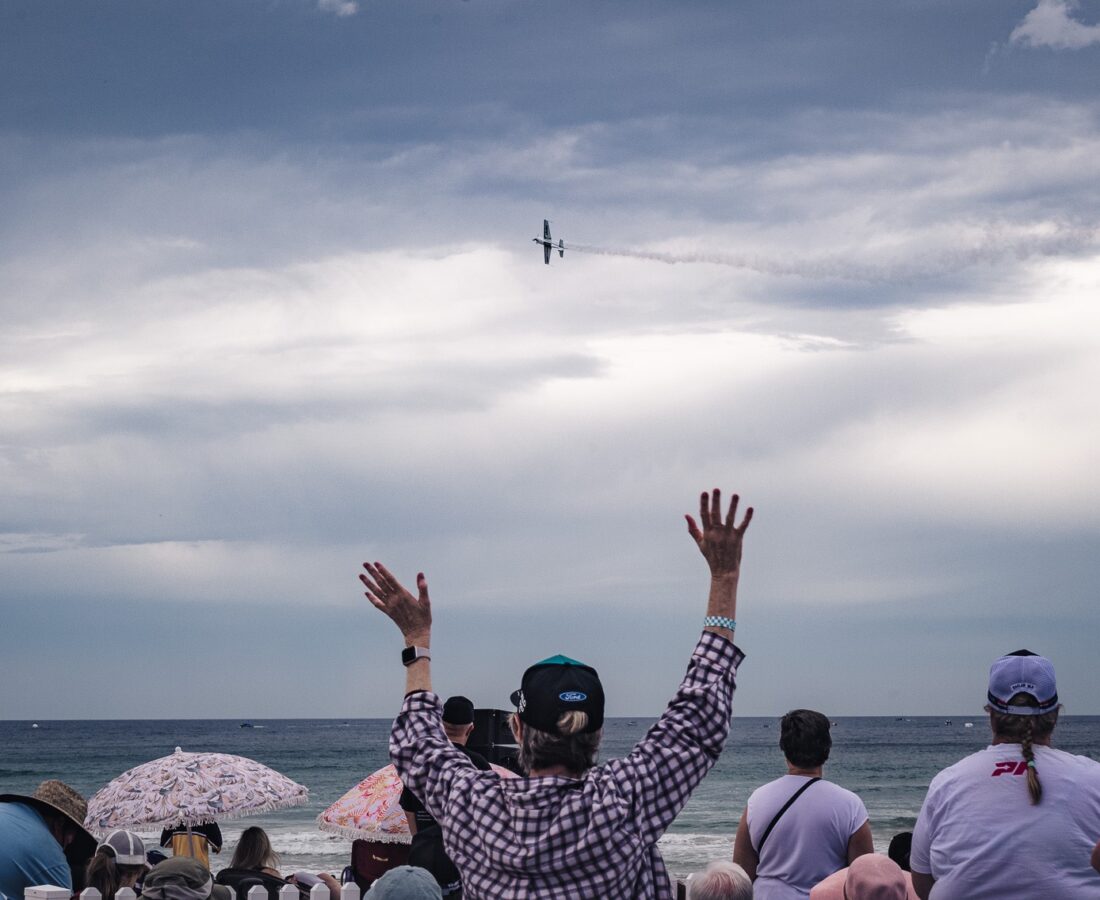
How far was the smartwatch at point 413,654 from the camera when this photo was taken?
304cm

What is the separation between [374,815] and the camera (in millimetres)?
6996

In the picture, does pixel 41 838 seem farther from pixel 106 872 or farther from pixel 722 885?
pixel 722 885

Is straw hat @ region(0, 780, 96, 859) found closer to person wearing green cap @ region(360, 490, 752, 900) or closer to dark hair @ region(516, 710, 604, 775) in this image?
person wearing green cap @ region(360, 490, 752, 900)

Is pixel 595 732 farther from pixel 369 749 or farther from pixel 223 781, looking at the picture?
pixel 369 749

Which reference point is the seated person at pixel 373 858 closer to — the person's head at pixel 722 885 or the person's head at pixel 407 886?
the person's head at pixel 722 885

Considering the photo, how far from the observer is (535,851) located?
2537 millimetres

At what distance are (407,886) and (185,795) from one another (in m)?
6.43

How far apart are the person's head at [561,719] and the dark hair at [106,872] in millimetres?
5026

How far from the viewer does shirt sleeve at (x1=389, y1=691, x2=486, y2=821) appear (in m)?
2.76

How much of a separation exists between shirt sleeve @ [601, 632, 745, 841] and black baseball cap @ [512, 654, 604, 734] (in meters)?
0.12

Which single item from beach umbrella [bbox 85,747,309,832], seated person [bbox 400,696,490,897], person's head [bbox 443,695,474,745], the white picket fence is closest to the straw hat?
the white picket fence

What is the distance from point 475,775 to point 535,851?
25 cm

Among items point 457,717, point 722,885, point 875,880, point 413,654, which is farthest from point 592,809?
point 457,717

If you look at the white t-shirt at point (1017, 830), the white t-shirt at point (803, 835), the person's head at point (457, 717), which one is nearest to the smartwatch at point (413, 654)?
the white t-shirt at point (1017, 830)
